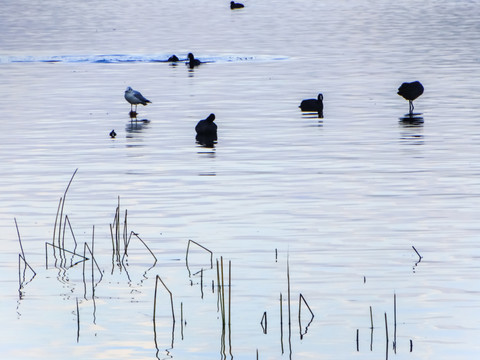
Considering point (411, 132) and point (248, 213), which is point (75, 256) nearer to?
point (248, 213)

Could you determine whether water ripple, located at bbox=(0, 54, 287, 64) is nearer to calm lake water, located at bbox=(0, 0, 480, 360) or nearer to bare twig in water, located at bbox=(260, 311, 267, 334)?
calm lake water, located at bbox=(0, 0, 480, 360)

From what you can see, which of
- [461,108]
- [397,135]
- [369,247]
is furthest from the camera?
[461,108]

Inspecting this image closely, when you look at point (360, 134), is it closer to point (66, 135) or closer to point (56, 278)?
point (66, 135)

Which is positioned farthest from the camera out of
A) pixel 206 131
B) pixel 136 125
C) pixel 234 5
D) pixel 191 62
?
pixel 234 5

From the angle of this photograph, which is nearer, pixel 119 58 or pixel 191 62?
pixel 191 62

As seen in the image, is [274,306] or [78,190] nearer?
[274,306]

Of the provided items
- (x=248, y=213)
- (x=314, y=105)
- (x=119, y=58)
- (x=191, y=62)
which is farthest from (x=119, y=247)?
(x=119, y=58)

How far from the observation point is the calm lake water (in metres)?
13.5

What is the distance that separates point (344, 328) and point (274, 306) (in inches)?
48.7

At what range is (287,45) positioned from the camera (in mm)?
78688

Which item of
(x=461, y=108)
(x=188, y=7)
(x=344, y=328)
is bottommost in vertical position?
(x=344, y=328)

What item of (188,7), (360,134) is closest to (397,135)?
(360,134)

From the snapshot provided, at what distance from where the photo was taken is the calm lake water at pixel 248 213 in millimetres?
13516

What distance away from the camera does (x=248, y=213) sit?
21.2 meters
